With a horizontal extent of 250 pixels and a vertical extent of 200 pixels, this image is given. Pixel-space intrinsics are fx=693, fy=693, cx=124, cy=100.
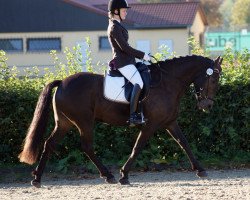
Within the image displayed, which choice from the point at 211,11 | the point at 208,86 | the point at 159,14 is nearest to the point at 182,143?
the point at 208,86

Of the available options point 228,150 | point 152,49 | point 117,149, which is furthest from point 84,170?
point 152,49

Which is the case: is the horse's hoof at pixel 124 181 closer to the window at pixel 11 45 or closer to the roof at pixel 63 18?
the roof at pixel 63 18

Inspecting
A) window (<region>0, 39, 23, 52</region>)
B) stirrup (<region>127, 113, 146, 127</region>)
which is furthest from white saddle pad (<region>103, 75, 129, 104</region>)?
window (<region>0, 39, 23, 52</region>)

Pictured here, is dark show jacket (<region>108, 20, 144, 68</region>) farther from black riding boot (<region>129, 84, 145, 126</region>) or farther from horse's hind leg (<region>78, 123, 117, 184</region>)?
horse's hind leg (<region>78, 123, 117, 184</region>)

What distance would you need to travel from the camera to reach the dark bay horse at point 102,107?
9539 mm

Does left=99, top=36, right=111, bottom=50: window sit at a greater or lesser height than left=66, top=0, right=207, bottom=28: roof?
lesser

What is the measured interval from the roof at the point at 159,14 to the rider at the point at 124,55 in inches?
1232

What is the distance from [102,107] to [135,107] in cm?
48

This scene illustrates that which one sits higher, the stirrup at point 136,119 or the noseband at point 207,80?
the noseband at point 207,80

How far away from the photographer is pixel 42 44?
136ft

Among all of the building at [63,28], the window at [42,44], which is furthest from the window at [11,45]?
the window at [42,44]

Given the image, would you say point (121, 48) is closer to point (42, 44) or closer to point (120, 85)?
point (120, 85)

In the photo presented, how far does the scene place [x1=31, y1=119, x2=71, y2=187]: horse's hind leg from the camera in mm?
9492

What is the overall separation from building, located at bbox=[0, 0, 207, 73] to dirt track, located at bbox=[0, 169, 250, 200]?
29772mm
